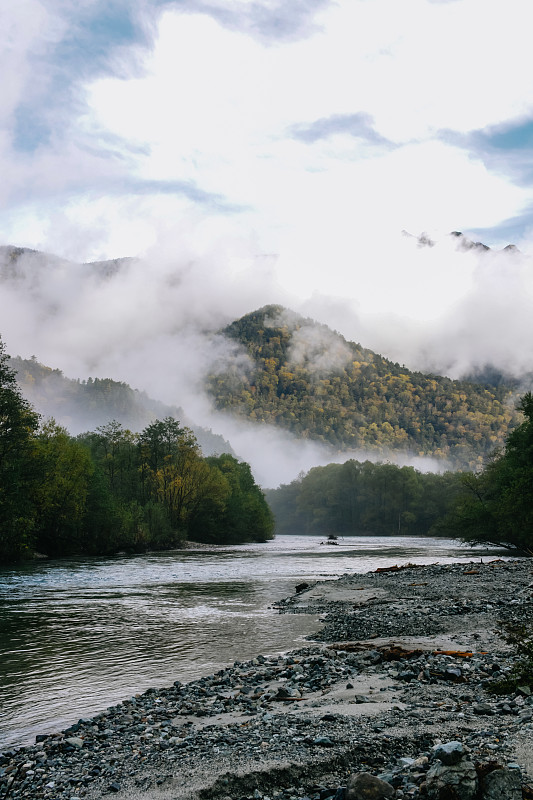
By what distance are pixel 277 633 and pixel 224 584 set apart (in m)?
17.7

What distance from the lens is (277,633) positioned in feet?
66.1

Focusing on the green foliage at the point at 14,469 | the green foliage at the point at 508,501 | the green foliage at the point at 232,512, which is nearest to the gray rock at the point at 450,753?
the green foliage at the point at 14,469

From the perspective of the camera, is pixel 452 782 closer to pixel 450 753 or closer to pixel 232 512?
pixel 450 753

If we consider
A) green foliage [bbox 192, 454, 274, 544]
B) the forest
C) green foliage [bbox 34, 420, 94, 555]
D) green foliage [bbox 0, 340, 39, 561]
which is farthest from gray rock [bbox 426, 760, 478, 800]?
green foliage [bbox 192, 454, 274, 544]

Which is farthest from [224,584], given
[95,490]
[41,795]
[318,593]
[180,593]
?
[95,490]

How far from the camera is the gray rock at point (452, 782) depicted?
5.82 meters

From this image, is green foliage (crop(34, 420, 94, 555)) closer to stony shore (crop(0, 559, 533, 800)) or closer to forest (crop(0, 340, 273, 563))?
forest (crop(0, 340, 273, 563))

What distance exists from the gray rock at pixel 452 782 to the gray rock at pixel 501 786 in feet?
0.38

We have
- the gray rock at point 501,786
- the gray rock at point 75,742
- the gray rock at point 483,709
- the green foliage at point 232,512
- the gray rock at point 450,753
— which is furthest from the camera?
the green foliage at point 232,512

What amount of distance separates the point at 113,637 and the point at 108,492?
55.2m

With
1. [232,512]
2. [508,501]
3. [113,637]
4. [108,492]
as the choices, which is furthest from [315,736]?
[232,512]

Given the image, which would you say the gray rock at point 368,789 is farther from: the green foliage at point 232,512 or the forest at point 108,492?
the green foliage at point 232,512

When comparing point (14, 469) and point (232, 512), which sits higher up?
point (14, 469)

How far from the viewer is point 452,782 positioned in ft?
19.5
